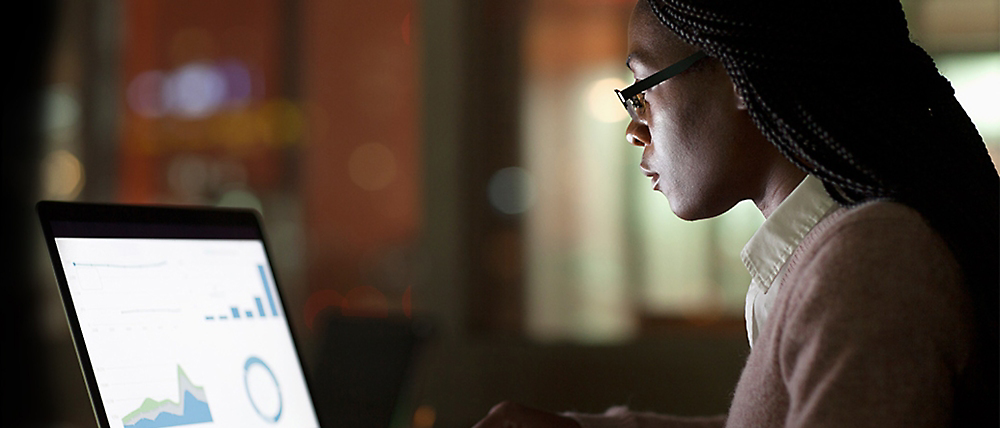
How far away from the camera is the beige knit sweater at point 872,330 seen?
641mm

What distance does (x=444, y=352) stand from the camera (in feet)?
10.8

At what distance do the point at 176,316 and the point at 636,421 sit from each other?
564mm

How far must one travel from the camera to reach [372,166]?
3.89m

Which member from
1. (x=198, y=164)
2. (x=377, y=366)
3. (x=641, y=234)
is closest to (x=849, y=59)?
(x=377, y=366)

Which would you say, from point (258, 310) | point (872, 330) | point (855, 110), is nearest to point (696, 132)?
point (855, 110)

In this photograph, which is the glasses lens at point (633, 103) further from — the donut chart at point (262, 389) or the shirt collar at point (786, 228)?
the donut chart at point (262, 389)

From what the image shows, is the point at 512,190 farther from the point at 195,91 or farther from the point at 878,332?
the point at 878,332

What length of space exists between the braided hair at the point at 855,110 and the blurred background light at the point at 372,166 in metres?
3.10

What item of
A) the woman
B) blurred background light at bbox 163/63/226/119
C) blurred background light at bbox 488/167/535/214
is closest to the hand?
the woman

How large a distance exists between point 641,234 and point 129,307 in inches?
102

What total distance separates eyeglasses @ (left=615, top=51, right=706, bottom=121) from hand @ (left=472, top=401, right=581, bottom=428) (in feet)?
1.19

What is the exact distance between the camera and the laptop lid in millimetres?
843

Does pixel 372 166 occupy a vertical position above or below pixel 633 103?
below

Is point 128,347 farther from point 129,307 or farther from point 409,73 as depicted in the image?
point 409,73
